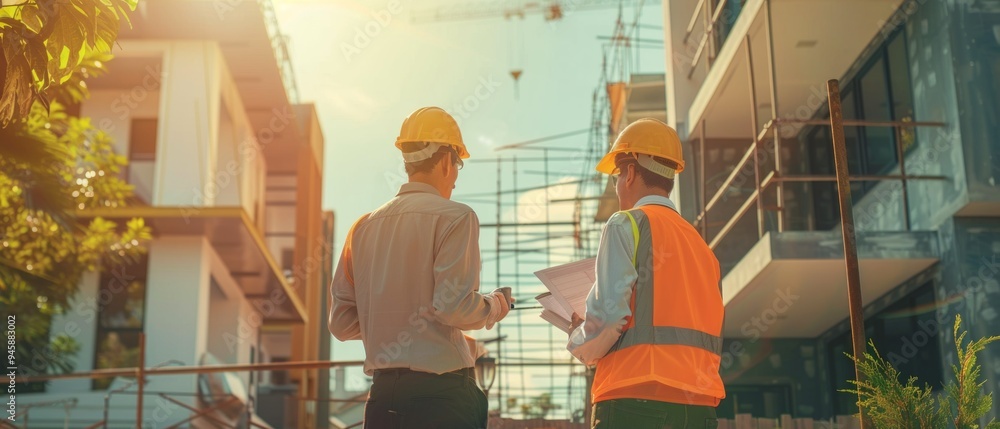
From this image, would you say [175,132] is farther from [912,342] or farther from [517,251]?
[912,342]

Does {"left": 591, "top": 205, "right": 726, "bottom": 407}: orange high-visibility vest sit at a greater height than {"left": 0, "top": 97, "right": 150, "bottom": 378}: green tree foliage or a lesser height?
lesser

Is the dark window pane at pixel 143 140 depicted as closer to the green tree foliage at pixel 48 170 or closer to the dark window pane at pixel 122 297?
the dark window pane at pixel 122 297

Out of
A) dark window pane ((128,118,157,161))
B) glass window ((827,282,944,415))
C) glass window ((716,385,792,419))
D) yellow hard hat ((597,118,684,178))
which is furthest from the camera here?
dark window pane ((128,118,157,161))

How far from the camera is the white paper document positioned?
15.6 ft

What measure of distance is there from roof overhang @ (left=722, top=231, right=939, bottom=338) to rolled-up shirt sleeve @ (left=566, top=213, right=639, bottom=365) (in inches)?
305

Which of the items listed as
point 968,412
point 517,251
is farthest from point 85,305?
point 968,412

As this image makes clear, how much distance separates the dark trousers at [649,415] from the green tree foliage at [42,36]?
2426 mm

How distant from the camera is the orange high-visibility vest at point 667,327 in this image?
13.5ft

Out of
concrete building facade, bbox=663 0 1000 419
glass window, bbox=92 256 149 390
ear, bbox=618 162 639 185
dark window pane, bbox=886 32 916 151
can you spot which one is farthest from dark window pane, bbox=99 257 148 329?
ear, bbox=618 162 639 185

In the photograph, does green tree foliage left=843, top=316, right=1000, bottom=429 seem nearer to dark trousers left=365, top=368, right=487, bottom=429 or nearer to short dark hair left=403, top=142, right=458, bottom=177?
dark trousers left=365, top=368, right=487, bottom=429

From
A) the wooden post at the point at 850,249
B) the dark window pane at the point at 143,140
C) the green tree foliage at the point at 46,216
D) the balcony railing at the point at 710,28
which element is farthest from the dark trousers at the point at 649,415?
the dark window pane at the point at 143,140

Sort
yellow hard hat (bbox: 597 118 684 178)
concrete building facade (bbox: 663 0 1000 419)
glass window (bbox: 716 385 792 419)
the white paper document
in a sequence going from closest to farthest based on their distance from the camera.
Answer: yellow hard hat (bbox: 597 118 684 178), the white paper document, concrete building facade (bbox: 663 0 1000 419), glass window (bbox: 716 385 792 419)

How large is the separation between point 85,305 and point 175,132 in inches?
143

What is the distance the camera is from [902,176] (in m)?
11.1
